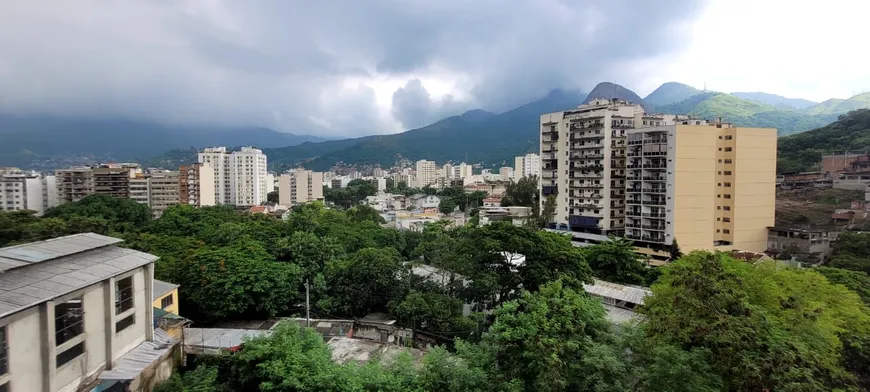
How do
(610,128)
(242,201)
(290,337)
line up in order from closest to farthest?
(290,337) < (610,128) < (242,201)

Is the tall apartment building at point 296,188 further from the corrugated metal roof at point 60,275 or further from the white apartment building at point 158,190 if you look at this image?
the corrugated metal roof at point 60,275

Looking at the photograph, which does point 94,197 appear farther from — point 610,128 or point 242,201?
point 610,128

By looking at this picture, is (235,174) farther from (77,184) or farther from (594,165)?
(594,165)

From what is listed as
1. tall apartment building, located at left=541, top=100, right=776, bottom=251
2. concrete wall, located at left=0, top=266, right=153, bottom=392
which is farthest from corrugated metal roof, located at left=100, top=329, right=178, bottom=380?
tall apartment building, located at left=541, top=100, right=776, bottom=251

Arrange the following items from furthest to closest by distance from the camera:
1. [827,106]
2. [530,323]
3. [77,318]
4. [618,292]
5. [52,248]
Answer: [827,106] < [618,292] < [530,323] < [52,248] < [77,318]

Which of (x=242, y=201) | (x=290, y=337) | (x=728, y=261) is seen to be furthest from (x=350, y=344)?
(x=242, y=201)

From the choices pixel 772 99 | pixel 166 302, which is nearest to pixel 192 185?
pixel 166 302
